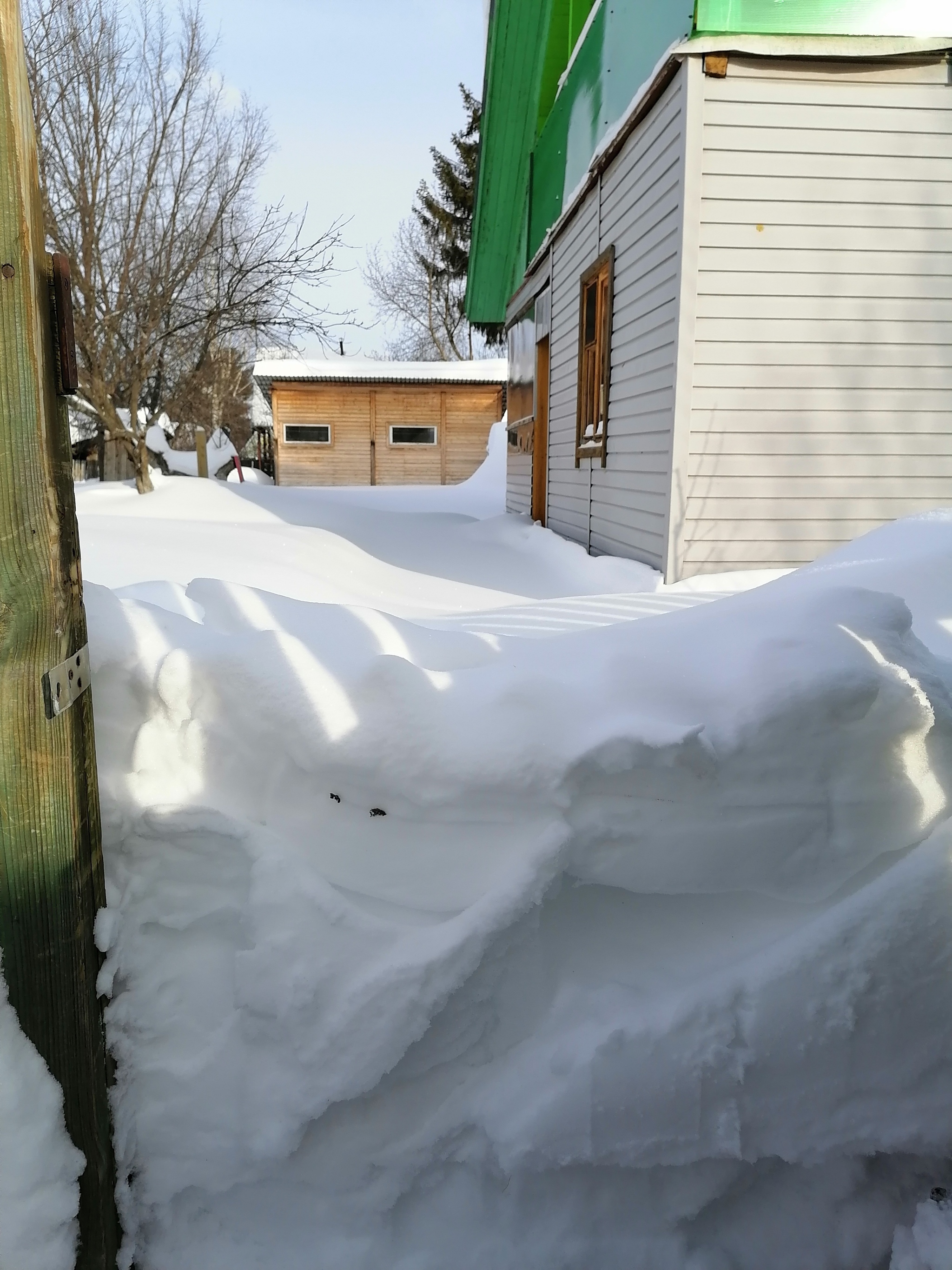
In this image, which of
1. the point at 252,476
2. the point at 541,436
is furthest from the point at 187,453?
the point at 541,436

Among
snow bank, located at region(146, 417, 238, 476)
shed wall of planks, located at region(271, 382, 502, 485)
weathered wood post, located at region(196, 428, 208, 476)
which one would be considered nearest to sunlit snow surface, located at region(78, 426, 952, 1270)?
weathered wood post, located at region(196, 428, 208, 476)

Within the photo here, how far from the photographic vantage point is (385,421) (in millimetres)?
22859

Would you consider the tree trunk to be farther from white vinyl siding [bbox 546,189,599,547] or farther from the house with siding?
the house with siding

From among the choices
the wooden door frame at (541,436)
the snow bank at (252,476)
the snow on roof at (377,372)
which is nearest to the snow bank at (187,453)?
the snow bank at (252,476)

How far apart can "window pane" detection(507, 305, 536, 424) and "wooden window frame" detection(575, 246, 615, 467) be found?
2588mm

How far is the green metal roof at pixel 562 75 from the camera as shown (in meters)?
4.91

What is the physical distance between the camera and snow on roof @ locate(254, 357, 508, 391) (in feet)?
71.1

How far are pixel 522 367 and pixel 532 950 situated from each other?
11.2 m

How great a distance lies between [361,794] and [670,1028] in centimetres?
65

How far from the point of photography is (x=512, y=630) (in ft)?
12.3

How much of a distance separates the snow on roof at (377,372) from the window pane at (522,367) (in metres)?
8.99

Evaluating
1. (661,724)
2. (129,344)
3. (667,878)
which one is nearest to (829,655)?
(661,724)

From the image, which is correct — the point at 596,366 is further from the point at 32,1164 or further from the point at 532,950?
the point at 32,1164

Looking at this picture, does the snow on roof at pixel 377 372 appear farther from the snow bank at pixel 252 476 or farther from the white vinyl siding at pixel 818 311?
the white vinyl siding at pixel 818 311
